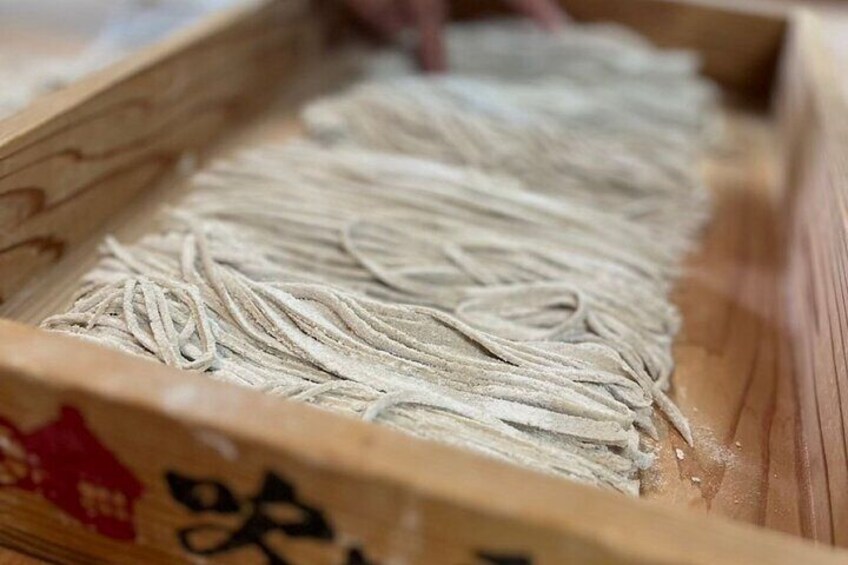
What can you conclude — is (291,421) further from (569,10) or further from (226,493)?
(569,10)

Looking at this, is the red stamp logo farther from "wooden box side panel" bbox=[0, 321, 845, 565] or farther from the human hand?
the human hand

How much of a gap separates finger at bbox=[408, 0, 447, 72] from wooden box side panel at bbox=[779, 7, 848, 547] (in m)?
0.62

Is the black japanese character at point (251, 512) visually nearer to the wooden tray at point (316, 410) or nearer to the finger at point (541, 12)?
the wooden tray at point (316, 410)

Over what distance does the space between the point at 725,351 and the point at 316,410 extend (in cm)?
61

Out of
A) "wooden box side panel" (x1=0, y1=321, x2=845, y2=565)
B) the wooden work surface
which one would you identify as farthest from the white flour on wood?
"wooden box side panel" (x1=0, y1=321, x2=845, y2=565)

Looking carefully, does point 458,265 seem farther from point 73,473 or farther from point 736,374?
point 73,473

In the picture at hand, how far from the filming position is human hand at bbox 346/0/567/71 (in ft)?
5.41

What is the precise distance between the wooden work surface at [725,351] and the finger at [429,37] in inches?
11.5

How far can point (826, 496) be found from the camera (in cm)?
80

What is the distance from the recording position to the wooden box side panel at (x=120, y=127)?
97 cm

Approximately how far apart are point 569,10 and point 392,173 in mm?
745

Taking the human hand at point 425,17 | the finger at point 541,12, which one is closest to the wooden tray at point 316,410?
the human hand at point 425,17

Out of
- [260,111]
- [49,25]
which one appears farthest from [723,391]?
[49,25]

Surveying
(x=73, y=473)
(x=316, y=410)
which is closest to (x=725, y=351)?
(x=316, y=410)
